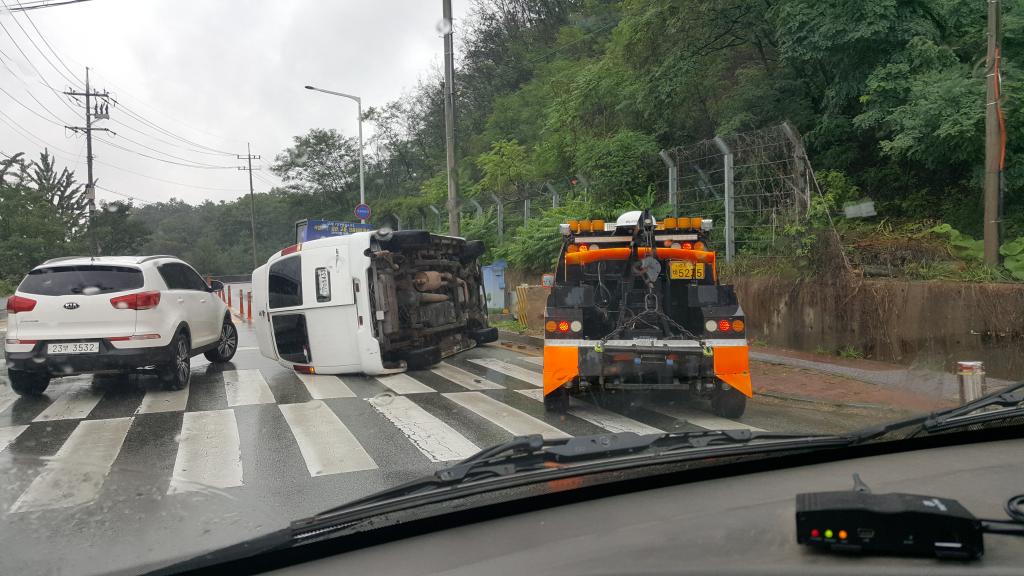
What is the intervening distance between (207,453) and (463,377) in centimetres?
466

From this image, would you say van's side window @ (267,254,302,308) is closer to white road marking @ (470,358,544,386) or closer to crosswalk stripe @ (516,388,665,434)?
white road marking @ (470,358,544,386)

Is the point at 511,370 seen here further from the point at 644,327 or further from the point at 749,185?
the point at 749,185

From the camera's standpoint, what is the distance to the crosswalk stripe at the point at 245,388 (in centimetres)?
888

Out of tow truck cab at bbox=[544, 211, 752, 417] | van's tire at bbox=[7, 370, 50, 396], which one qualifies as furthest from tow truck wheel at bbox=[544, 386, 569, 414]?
van's tire at bbox=[7, 370, 50, 396]

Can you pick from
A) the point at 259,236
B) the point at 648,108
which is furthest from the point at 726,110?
the point at 259,236

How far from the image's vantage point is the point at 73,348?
8773 millimetres

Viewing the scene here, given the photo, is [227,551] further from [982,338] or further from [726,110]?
[726,110]

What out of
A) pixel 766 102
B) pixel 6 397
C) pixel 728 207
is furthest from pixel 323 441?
pixel 766 102

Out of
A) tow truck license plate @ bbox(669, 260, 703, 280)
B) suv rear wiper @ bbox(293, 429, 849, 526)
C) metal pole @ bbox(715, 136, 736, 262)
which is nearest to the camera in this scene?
suv rear wiper @ bbox(293, 429, 849, 526)

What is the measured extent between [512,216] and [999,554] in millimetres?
22632

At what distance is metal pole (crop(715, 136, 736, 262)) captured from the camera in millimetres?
13758

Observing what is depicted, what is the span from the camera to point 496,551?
2.25 metres

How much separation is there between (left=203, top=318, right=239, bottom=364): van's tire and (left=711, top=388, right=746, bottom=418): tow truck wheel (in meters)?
8.00

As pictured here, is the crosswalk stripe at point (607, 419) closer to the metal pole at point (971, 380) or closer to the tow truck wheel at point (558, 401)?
the tow truck wheel at point (558, 401)
